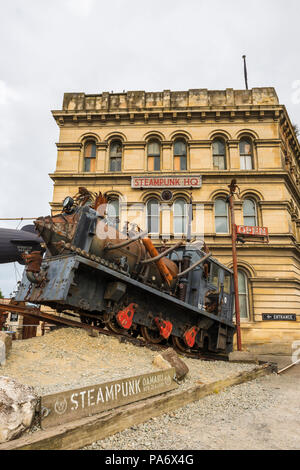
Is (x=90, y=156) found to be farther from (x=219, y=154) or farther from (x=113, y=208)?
(x=219, y=154)

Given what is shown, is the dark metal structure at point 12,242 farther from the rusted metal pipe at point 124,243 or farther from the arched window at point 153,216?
the rusted metal pipe at point 124,243

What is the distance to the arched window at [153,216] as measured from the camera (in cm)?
1709

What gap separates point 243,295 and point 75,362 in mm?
12375

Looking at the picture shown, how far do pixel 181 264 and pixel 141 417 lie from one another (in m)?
6.08

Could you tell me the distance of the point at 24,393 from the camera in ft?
10.2

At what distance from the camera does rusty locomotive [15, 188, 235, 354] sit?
670 cm

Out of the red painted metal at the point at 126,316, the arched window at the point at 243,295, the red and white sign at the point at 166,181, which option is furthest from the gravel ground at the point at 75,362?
the red and white sign at the point at 166,181

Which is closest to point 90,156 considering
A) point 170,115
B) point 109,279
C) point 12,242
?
point 170,115

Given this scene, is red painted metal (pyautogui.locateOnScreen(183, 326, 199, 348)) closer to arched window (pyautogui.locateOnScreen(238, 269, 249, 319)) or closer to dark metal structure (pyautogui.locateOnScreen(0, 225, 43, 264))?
arched window (pyautogui.locateOnScreen(238, 269, 249, 319))

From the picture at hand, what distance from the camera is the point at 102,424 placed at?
344cm

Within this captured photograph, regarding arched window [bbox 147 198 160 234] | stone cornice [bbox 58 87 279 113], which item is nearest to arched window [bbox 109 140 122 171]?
stone cornice [bbox 58 87 279 113]

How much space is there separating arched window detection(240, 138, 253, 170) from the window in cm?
861

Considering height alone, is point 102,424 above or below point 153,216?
below

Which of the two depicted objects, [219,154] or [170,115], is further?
[170,115]
